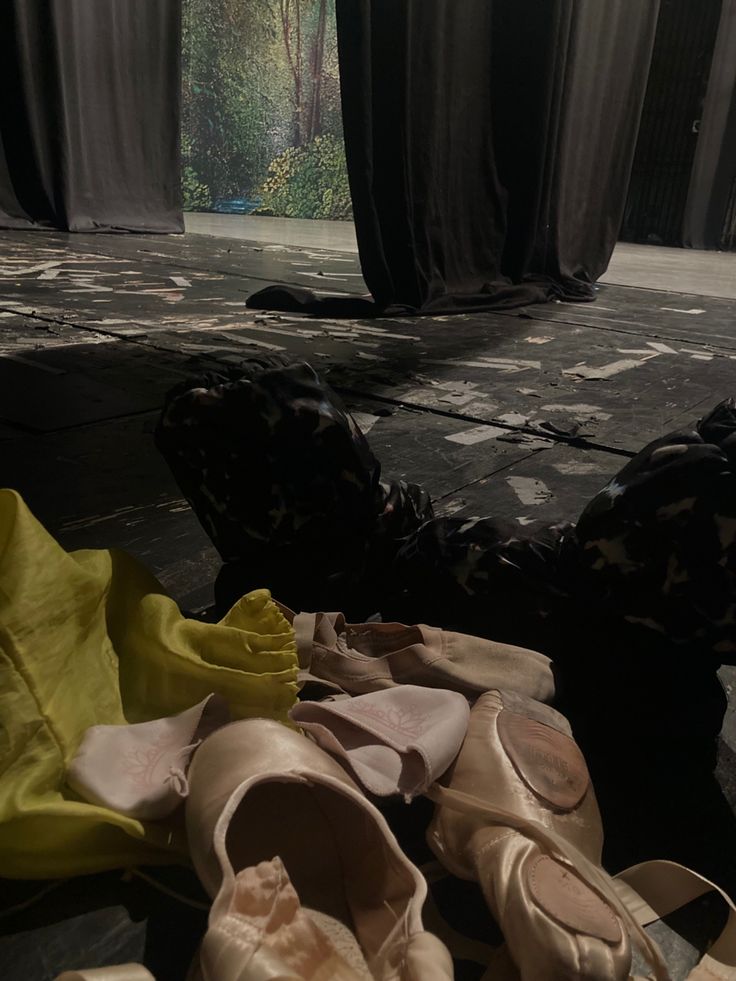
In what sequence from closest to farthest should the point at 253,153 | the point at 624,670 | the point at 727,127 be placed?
the point at 624,670 < the point at 727,127 < the point at 253,153

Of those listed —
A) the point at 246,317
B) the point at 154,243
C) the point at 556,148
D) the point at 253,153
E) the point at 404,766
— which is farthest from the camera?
the point at 253,153

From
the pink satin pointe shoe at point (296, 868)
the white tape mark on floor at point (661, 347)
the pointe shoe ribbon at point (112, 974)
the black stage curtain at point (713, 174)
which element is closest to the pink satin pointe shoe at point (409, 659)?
the pink satin pointe shoe at point (296, 868)

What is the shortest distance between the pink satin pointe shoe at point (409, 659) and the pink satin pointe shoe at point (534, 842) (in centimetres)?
3

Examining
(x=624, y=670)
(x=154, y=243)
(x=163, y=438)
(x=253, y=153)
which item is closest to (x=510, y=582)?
(x=624, y=670)

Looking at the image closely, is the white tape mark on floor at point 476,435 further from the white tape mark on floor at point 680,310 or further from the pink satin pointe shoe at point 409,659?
the white tape mark on floor at point 680,310

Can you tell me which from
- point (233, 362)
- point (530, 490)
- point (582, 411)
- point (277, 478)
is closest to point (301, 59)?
point (582, 411)

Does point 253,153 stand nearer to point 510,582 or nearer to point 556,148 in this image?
point 556,148

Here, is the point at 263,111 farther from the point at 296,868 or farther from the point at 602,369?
the point at 296,868

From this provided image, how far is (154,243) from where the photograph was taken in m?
5.08

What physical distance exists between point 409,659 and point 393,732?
0.36 ft

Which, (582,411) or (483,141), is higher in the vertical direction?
(483,141)

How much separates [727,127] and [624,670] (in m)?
9.70

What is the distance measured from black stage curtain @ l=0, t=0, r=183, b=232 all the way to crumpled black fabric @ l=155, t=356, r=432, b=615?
5393 mm

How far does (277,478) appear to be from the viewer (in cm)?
78
